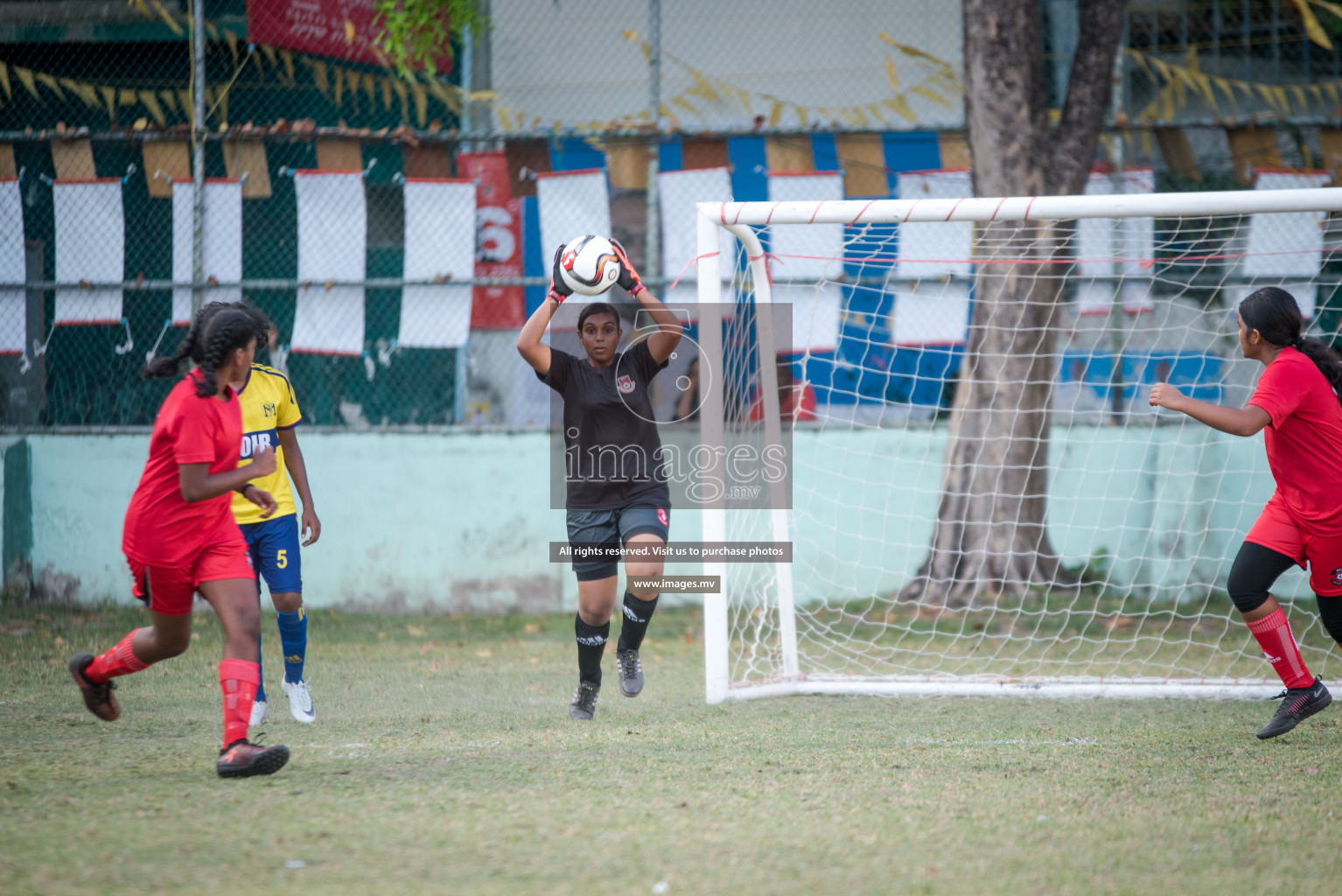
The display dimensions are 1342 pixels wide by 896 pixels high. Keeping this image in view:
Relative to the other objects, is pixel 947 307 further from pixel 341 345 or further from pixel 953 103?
pixel 341 345

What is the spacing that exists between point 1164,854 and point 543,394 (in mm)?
6834

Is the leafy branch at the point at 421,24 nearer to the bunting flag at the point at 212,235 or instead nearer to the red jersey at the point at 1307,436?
the bunting flag at the point at 212,235

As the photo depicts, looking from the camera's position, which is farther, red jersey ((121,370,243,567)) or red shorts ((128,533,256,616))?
red shorts ((128,533,256,616))

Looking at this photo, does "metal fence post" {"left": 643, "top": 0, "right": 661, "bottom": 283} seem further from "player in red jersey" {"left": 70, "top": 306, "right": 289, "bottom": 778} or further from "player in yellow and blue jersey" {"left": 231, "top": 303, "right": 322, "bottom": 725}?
"player in red jersey" {"left": 70, "top": 306, "right": 289, "bottom": 778}

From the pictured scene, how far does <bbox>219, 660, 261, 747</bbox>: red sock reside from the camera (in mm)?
3988

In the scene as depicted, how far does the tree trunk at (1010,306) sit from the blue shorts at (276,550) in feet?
15.8

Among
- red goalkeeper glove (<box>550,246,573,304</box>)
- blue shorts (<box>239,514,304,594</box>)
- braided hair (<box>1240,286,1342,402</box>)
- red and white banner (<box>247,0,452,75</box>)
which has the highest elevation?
red and white banner (<box>247,0,452,75</box>)

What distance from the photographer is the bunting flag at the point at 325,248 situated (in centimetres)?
914

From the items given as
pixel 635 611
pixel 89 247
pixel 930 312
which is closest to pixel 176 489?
pixel 635 611

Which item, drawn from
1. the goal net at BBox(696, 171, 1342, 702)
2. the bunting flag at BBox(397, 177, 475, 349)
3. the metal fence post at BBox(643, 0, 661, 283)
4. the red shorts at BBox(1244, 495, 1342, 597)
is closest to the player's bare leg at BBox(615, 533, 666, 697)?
the goal net at BBox(696, 171, 1342, 702)

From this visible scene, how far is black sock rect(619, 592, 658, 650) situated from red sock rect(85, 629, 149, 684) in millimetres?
2092

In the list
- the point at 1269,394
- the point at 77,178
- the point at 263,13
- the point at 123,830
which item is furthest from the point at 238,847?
the point at 263,13

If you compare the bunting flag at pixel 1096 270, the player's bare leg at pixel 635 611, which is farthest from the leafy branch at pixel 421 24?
the player's bare leg at pixel 635 611

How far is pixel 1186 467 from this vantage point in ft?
29.1
